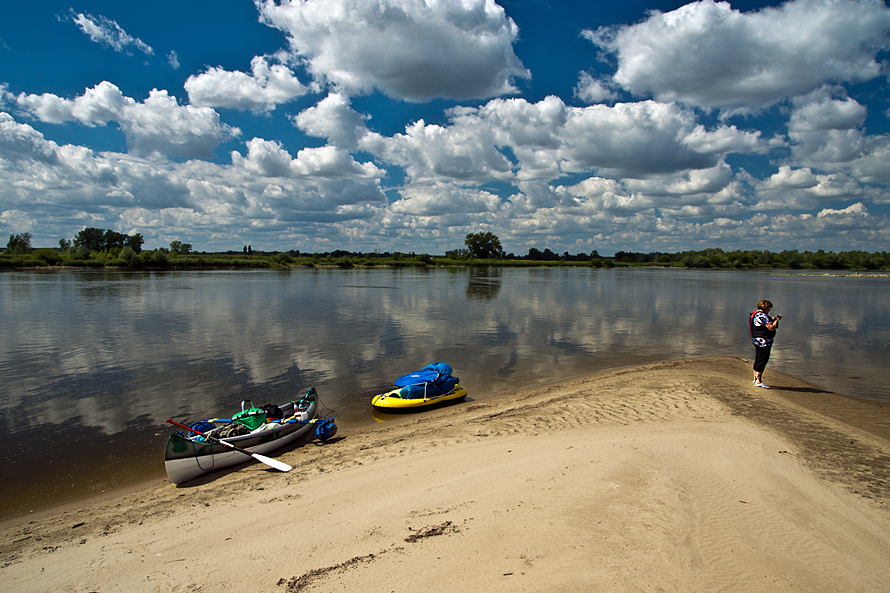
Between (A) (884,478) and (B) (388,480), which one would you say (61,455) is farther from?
(A) (884,478)

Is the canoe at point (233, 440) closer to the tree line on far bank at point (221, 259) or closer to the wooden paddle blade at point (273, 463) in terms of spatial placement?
the wooden paddle blade at point (273, 463)

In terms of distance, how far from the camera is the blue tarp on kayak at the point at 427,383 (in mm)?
→ 13273

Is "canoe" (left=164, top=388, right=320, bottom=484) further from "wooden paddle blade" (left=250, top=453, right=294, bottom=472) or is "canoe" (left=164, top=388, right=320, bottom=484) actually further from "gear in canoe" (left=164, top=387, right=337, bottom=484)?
"wooden paddle blade" (left=250, top=453, right=294, bottom=472)

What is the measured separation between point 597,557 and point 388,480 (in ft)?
12.0

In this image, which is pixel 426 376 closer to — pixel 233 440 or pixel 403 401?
pixel 403 401

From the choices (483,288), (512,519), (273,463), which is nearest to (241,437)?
(273,463)

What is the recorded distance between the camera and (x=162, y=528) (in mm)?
6449

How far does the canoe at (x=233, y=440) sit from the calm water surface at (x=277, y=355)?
4.12ft

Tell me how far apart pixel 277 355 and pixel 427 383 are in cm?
992

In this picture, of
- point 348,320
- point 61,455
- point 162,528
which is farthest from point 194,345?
point 162,528

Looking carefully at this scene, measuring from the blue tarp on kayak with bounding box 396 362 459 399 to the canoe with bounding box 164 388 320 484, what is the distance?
2.79 metres

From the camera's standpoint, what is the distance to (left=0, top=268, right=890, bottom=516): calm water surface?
1089 centimetres

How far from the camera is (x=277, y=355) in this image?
2011 centimetres

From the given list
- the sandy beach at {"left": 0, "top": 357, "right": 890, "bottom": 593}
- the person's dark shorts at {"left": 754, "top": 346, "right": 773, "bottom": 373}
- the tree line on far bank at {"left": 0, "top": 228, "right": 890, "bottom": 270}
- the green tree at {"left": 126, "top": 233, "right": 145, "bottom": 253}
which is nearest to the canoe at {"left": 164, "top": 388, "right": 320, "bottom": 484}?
the sandy beach at {"left": 0, "top": 357, "right": 890, "bottom": 593}
